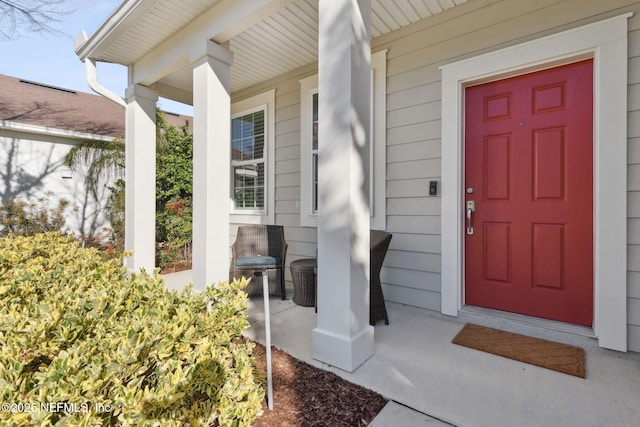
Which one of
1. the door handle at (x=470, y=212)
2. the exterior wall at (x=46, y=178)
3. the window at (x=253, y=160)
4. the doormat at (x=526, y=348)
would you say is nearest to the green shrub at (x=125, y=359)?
the doormat at (x=526, y=348)

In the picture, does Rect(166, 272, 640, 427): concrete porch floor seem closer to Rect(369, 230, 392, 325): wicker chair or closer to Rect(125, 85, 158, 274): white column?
Rect(369, 230, 392, 325): wicker chair

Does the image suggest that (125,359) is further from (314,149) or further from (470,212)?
(314,149)

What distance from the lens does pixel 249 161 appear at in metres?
4.77

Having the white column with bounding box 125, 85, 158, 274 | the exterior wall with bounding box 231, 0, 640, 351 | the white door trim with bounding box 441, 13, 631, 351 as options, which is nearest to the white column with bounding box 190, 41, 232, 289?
the white column with bounding box 125, 85, 158, 274

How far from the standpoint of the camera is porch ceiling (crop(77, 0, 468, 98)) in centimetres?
280

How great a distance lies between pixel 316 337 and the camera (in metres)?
2.15

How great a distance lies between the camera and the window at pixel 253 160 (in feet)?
14.5

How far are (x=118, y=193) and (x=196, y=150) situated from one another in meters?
3.74

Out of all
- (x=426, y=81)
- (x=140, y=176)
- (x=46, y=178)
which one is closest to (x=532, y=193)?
(x=426, y=81)

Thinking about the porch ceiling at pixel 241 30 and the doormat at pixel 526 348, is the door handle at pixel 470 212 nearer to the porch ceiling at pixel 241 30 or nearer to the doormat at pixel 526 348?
the doormat at pixel 526 348

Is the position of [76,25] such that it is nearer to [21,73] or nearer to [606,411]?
[21,73]

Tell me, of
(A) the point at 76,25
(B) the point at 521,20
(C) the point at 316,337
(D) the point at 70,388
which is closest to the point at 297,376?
(C) the point at 316,337

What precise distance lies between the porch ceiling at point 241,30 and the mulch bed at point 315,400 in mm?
2665

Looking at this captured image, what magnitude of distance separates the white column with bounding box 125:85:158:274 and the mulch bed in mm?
2746
